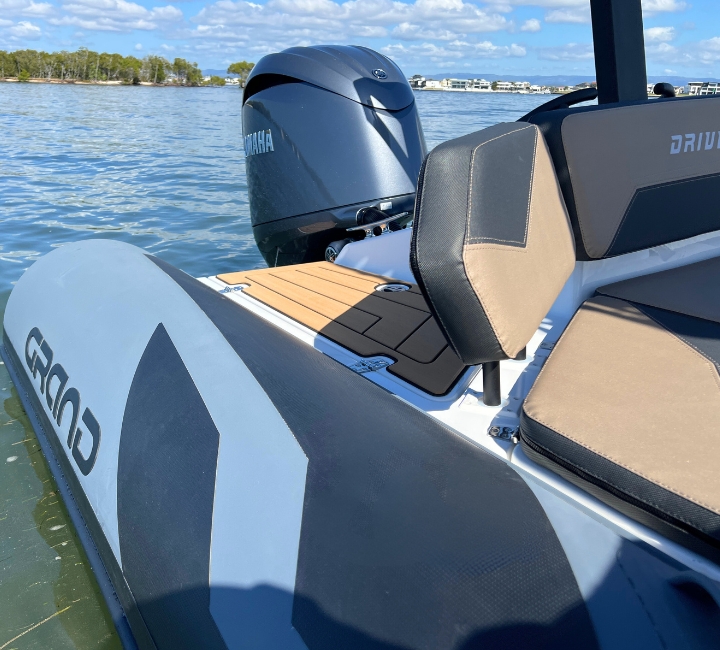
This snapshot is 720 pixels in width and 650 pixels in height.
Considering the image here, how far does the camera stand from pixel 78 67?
43.7m

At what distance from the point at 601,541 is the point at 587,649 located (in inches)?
5.8

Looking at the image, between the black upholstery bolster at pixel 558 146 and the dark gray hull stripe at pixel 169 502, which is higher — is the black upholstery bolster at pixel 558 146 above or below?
above

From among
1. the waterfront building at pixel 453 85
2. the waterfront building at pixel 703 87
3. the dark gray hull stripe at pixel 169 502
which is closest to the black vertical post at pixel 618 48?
the waterfront building at pixel 703 87

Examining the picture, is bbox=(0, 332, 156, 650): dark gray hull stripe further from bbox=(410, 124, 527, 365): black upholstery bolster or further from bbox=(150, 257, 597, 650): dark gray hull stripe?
bbox=(410, 124, 527, 365): black upholstery bolster

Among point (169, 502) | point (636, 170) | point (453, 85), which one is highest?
point (453, 85)

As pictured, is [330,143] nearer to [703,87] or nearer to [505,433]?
[703,87]

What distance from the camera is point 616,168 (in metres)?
1.42

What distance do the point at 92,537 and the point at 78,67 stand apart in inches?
2006

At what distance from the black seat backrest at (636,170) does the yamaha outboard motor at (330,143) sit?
0.97 m

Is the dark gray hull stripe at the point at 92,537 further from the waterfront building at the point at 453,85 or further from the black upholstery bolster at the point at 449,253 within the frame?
the waterfront building at the point at 453,85

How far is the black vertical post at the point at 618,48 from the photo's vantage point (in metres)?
1.73

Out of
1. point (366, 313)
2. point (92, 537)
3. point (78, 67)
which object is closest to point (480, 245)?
point (366, 313)

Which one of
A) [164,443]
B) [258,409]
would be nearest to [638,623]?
[258,409]

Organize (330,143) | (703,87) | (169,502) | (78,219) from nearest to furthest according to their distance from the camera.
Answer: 1. (169,502)
2. (703,87)
3. (330,143)
4. (78,219)
